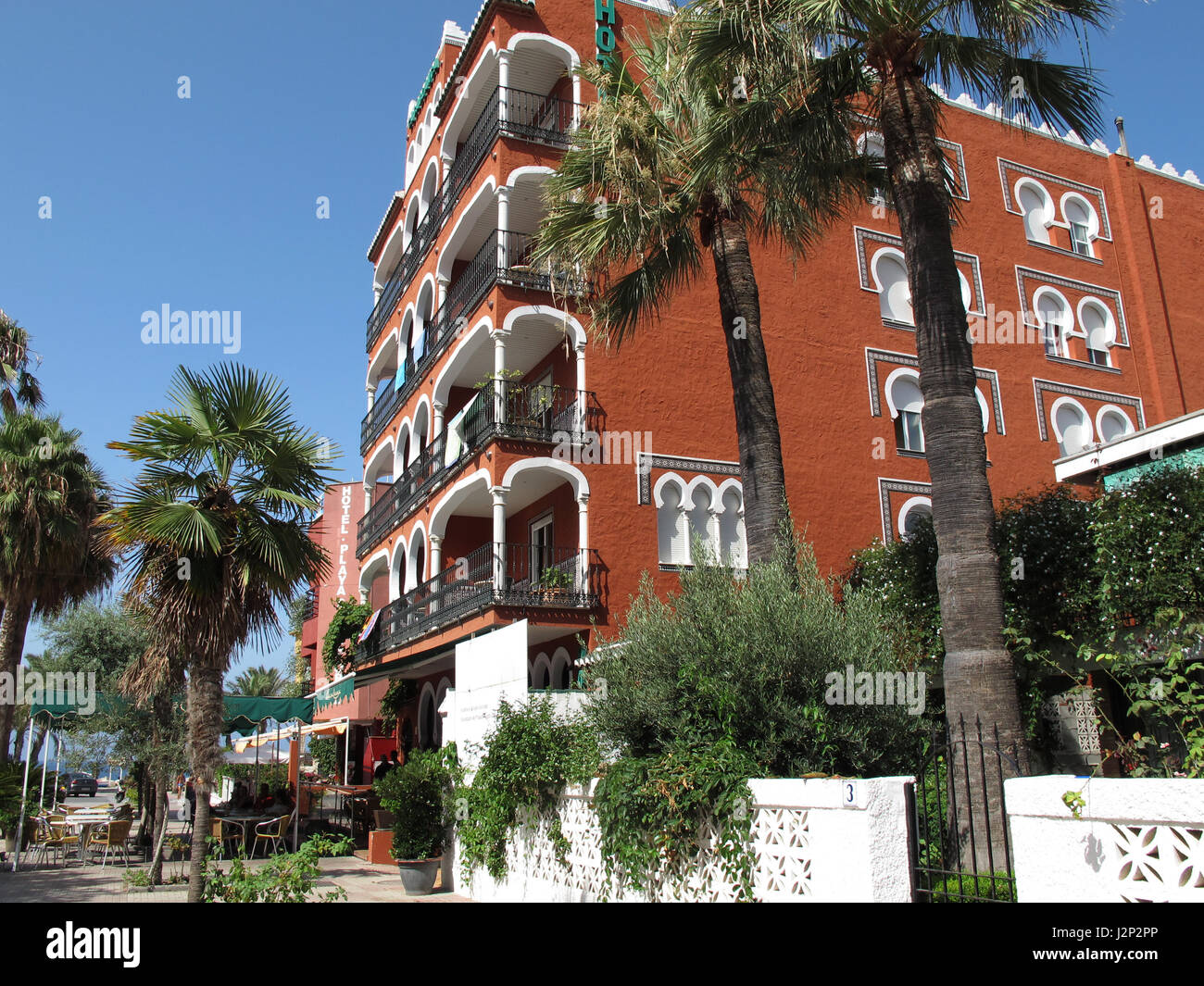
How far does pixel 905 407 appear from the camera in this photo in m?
24.6

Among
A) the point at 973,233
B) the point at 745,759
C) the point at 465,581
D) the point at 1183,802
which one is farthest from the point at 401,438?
the point at 1183,802

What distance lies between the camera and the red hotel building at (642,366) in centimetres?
2034

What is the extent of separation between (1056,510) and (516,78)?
16138 mm

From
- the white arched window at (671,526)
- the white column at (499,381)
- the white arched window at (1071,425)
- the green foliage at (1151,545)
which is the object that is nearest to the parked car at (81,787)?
the white column at (499,381)

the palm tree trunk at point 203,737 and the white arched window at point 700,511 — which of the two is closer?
the palm tree trunk at point 203,737

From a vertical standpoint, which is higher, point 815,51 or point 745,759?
point 815,51

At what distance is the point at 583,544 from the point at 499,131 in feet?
30.9

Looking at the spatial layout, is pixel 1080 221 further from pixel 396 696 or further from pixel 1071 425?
pixel 396 696

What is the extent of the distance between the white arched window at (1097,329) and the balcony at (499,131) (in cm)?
1635

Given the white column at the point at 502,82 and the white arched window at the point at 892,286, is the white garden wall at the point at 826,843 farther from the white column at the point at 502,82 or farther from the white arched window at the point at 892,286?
the white arched window at the point at 892,286
